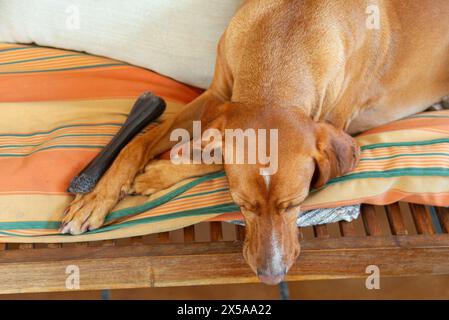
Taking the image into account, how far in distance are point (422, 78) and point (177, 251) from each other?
4.12 feet

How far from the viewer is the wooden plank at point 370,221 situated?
2008 mm

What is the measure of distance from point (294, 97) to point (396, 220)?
64cm

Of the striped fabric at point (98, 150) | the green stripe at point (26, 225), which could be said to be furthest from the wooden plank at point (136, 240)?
the green stripe at point (26, 225)

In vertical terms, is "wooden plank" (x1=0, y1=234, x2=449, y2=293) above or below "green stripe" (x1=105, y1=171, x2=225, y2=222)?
below

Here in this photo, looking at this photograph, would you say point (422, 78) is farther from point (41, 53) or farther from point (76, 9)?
point (41, 53)

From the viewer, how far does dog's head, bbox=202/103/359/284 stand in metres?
1.67

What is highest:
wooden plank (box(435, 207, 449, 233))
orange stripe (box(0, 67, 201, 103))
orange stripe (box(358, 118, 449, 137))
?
orange stripe (box(0, 67, 201, 103))

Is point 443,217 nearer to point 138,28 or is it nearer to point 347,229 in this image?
point 347,229

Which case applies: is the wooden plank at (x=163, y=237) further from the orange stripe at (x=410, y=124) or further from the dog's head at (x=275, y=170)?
the orange stripe at (x=410, y=124)

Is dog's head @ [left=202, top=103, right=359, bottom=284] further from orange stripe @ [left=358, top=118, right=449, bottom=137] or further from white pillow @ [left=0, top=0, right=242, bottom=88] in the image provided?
white pillow @ [left=0, top=0, right=242, bottom=88]

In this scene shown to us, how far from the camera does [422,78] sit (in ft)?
7.85

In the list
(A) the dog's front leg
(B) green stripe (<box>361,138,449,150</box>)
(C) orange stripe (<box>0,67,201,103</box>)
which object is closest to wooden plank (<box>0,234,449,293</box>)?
(A) the dog's front leg

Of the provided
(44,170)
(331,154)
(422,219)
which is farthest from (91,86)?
(422,219)

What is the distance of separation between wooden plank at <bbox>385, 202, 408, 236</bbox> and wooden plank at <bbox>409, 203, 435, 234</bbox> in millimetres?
58
